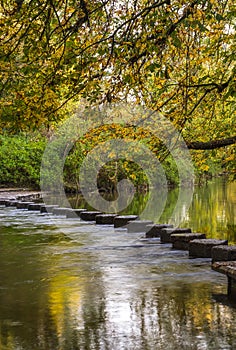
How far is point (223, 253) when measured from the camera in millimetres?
10516

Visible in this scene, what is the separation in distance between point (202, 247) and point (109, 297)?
12.2 feet

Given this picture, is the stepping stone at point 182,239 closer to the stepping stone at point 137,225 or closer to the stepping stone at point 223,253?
the stepping stone at point 223,253

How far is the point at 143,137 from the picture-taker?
1348cm

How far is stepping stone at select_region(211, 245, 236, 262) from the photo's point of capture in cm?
A: 1042

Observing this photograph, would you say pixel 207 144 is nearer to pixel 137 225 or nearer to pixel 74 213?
pixel 137 225

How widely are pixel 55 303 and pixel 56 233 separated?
25.3ft

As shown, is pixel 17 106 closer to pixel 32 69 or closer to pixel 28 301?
pixel 32 69

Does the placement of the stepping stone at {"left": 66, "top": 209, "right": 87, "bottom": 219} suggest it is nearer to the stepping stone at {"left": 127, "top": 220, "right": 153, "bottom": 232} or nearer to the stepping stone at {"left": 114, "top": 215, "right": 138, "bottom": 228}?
the stepping stone at {"left": 114, "top": 215, "right": 138, "bottom": 228}

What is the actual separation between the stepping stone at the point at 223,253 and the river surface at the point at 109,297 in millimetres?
203

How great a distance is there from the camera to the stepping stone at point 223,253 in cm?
1042

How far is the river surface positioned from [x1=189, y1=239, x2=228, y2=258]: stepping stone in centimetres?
21

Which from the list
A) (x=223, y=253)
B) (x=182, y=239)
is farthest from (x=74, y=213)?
(x=223, y=253)

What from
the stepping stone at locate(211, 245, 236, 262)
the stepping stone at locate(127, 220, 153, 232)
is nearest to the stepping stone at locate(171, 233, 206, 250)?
the stepping stone at locate(211, 245, 236, 262)

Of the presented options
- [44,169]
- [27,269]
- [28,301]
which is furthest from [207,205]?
[28,301]
